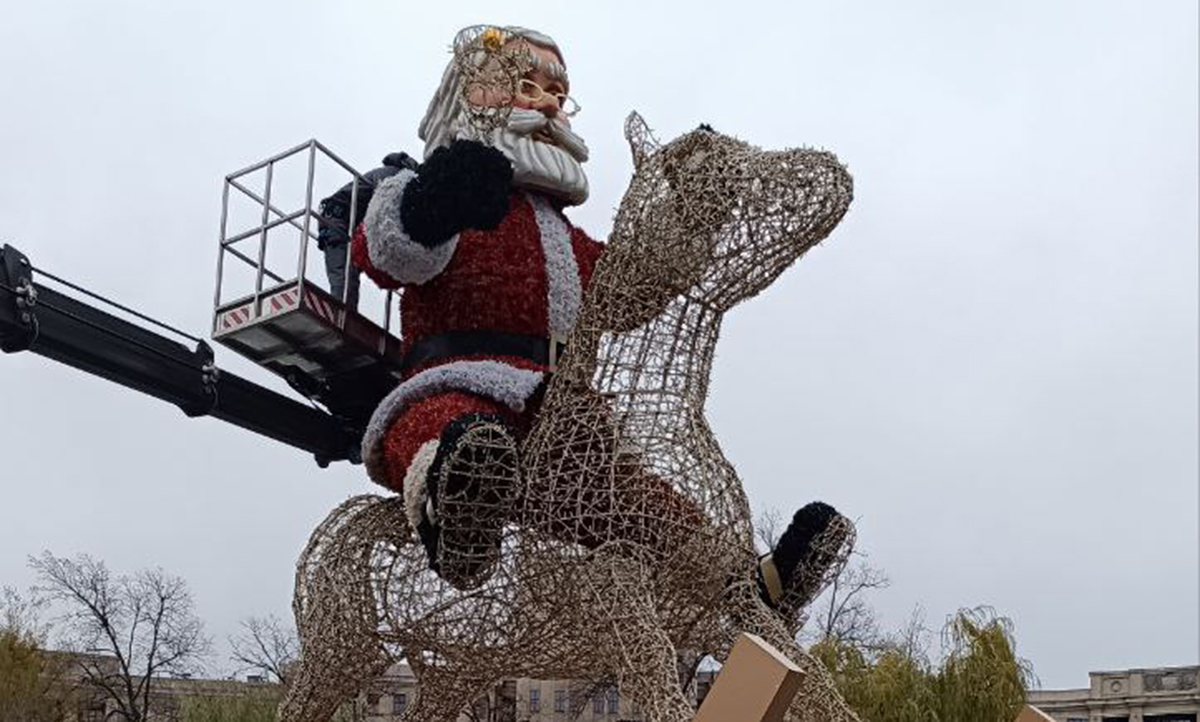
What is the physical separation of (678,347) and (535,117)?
3.75 feet

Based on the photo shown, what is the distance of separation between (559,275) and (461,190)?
0.65m

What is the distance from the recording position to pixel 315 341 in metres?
6.11

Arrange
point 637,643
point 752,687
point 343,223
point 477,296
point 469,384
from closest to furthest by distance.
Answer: point 752,687 → point 637,643 → point 469,384 → point 477,296 → point 343,223

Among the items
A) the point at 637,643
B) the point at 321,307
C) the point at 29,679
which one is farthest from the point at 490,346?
the point at 29,679

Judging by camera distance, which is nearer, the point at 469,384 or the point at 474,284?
the point at 469,384

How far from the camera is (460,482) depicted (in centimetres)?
480

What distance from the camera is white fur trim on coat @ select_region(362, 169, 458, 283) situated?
529 cm

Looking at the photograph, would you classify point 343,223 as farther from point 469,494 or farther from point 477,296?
point 469,494

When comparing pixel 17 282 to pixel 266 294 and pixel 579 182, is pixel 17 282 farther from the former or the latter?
pixel 579 182

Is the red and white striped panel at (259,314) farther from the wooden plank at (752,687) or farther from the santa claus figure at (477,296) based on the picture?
the wooden plank at (752,687)

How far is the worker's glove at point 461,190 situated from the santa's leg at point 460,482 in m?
0.64

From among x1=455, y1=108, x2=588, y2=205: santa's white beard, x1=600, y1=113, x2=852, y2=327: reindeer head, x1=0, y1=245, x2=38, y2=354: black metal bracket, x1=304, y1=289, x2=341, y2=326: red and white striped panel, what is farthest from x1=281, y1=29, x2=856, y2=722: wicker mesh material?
x1=0, y1=245, x2=38, y2=354: black metal bracket

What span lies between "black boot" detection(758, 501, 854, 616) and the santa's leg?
1.17 metres

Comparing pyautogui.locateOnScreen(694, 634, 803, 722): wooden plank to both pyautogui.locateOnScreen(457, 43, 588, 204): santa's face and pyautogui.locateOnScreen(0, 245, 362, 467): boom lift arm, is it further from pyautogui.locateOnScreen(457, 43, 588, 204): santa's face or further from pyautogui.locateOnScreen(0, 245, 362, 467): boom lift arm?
pyautogui.locateOnScreen(0, 245, 362, 467): boom lift arm
